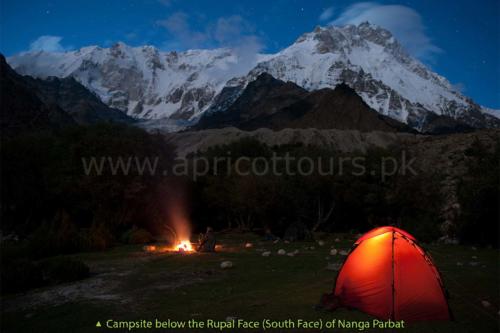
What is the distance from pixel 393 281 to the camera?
9734 mm

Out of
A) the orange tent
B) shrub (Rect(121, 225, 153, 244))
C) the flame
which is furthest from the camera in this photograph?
shrub (Rect(121, 225, 153, 244))

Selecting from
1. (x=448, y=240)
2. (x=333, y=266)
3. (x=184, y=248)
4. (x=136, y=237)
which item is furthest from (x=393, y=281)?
(x=136, y=237)

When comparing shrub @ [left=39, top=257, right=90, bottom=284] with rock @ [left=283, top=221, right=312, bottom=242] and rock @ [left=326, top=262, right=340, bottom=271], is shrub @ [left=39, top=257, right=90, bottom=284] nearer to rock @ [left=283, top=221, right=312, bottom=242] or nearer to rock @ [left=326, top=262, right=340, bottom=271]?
rock @ [left=326, top=262, right=340, bottom=271]

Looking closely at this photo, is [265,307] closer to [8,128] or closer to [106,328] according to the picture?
[106,328]

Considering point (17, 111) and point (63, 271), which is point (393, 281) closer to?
point (63, 271)

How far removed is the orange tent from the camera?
31.5 ft

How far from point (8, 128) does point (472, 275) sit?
273 ft

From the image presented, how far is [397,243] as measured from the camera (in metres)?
10.1

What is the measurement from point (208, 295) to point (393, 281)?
17.3ft

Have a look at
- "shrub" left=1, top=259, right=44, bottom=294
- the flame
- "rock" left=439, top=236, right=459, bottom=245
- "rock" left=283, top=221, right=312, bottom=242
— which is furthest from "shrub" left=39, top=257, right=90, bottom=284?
"rock" left=439, top=236, right=459, bottom=245

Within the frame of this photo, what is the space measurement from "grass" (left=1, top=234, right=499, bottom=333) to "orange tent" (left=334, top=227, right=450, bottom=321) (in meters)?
→ 0.37

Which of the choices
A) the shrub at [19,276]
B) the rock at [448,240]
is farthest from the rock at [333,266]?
the rock at [448,240]

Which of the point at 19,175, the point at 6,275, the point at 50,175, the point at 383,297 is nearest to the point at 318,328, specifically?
the point at 383,297

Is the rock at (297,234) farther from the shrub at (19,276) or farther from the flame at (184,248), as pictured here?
the shrub at (19,276)
